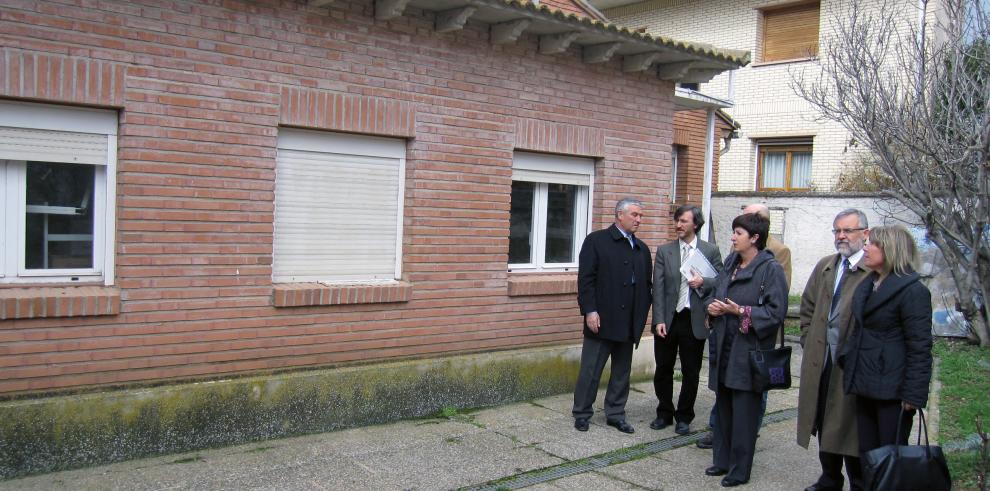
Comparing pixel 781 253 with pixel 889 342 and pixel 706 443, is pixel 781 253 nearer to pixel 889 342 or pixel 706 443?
pixel 706 443

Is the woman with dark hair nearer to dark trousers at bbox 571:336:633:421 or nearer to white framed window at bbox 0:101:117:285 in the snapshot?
dark trousers at bbox 571:336:633:421

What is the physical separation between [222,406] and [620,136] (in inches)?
184

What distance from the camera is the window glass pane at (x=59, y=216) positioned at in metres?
5.18

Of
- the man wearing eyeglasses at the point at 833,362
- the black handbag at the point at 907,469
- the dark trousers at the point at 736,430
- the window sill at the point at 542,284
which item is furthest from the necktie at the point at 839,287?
the window sill at the point at 542,284

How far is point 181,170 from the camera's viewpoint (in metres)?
5.48

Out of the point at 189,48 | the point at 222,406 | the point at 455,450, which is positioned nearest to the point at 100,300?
the point at 222,406

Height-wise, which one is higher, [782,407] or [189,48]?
[189,48]

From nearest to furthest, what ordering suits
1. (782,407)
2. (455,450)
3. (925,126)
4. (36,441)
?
1. (36,441)
2. (455,450)
3. (782,407)
4. (925,126)

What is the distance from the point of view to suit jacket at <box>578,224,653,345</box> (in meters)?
6.43

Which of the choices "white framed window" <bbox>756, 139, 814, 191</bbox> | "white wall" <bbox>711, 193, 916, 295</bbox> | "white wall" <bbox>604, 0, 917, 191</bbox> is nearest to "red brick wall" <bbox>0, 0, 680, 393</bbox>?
"white wall" <bbox>711, 193, 916, 295</bbox>

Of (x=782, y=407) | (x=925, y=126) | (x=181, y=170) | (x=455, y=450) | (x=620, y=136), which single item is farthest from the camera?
(x=925, y=126)

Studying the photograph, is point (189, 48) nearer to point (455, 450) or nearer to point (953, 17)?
point (455, 450)

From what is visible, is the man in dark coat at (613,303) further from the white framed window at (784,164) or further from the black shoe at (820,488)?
the white framed window at (784,164)

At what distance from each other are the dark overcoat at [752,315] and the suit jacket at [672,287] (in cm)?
95
